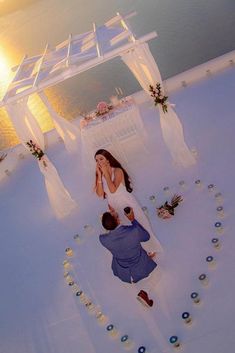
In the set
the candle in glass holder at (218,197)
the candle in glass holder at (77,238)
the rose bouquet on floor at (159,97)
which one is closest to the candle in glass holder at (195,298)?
the candle in glass holder at (218,197)

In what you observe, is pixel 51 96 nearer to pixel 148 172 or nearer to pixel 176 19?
pixel 176 19

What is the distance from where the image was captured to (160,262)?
18.6 feet

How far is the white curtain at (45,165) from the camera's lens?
727 cm

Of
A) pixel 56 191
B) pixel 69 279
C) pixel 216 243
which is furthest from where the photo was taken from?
pixel 56 191

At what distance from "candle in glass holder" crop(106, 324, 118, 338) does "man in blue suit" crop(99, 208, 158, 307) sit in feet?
1.56

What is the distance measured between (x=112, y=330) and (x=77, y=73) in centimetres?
421

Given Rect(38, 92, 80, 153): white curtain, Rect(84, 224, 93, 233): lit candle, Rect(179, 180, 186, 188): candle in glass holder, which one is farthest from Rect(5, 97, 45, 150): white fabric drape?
Rect(179, 180, 186, 188): candle in glass holder

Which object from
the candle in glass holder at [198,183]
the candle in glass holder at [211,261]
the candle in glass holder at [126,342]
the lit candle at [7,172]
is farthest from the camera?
the lit candle at [7,172]

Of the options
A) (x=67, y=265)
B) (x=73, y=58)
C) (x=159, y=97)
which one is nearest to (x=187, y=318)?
(x=67, y=265)

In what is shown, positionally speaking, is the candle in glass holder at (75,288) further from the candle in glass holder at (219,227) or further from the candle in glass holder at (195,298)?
the candle in glass holder at (219,227)

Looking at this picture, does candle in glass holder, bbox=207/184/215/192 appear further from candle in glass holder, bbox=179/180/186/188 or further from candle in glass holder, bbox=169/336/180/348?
candle in glass holder, bbox=169/336/180/348

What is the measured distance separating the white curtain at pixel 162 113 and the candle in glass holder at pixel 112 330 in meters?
3.39

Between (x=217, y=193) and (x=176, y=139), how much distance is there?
4.35 feet

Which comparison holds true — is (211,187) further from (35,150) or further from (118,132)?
(35,150)
